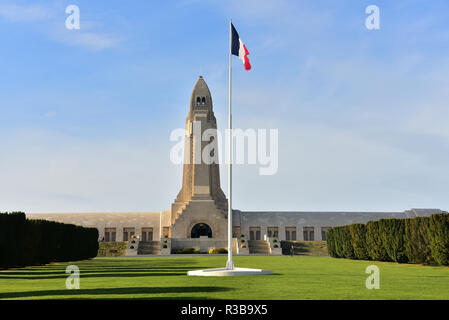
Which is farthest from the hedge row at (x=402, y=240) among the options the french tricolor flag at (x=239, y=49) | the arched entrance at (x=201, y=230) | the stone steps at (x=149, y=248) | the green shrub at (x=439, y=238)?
the arched entrance at (x=201, y=230)

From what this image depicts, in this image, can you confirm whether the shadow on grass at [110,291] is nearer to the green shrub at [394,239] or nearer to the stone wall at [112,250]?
the green shrub at [394,239]

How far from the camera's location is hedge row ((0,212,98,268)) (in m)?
25.5

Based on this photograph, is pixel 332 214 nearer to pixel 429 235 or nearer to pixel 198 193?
pixel 198 193

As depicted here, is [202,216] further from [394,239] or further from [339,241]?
[394,239]

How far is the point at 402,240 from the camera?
30.1m

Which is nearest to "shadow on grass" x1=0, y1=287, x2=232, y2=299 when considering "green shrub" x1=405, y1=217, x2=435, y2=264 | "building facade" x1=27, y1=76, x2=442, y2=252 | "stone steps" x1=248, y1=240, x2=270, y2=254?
"green shrub" x1=405, y1=217, x2=435, y2=264

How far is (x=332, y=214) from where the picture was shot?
7094 centimetres

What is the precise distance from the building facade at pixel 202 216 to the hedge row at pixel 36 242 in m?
25.0

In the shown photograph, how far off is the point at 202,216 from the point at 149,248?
32.0 feet

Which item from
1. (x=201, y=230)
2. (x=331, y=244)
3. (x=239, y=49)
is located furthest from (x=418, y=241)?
(x=201, y=230)

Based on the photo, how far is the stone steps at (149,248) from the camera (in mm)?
53519

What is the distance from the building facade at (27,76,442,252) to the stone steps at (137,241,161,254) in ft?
18.0
